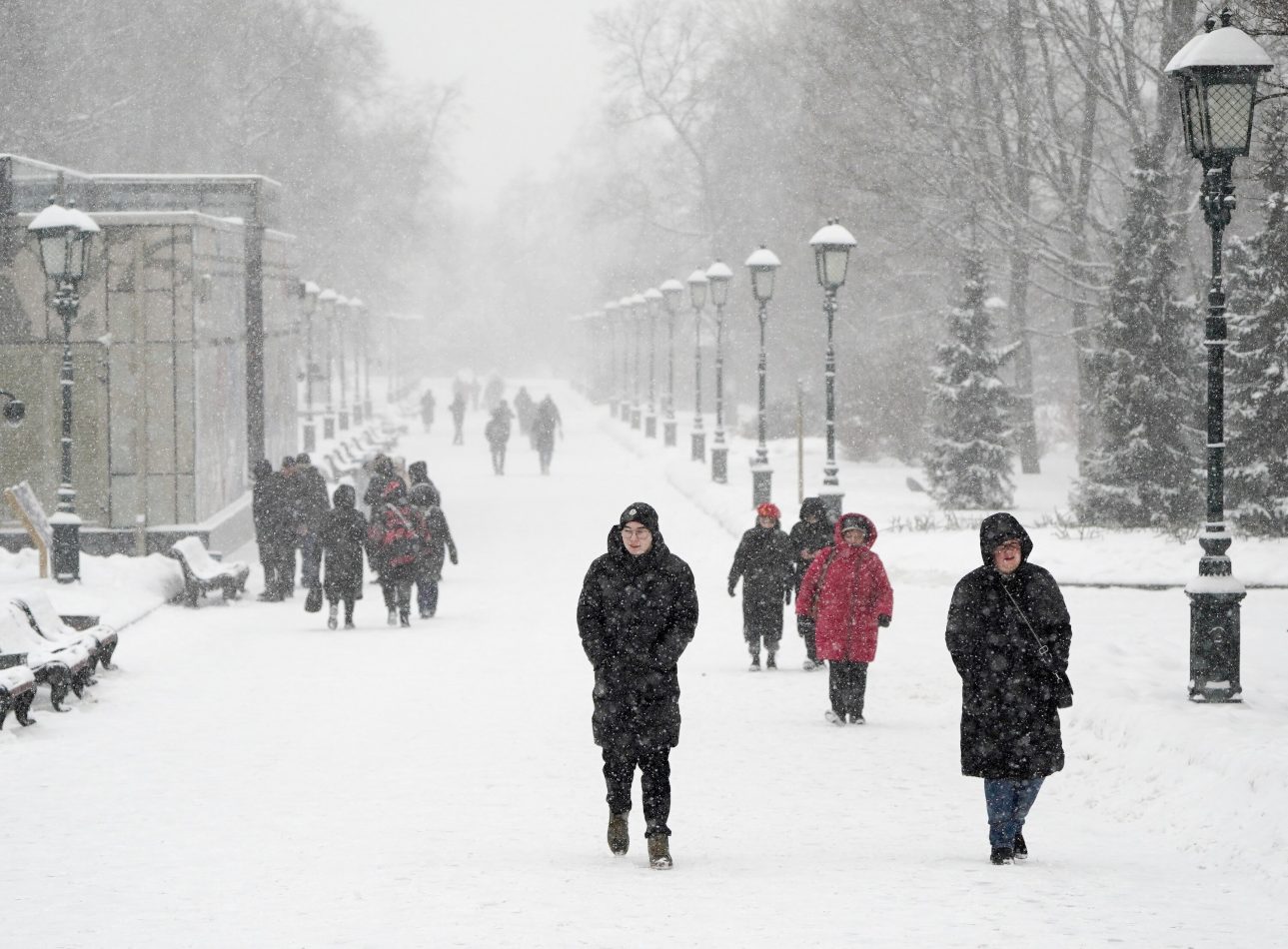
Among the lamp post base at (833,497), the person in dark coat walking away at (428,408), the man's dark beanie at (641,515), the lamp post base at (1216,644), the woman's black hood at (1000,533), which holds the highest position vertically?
the person in dark coat walking away at (428,408)

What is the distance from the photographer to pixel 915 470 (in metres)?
39.1

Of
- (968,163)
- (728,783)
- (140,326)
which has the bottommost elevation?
(728,783)

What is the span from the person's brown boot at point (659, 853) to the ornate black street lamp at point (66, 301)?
12533 millimetres

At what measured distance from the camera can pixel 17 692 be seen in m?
11.9

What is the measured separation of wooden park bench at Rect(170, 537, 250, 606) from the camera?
20203mm

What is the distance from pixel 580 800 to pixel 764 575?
4913 millimetres

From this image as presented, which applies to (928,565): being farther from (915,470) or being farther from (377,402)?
(377,402)

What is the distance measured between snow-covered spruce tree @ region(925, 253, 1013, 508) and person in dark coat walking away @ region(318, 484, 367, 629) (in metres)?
13.7

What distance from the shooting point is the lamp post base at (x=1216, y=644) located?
37.6 ft

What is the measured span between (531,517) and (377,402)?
52.7m

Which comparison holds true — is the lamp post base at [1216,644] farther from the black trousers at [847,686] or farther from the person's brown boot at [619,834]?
the person's brown boot at [619,834]

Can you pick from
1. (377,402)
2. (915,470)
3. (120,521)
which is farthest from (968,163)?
(377,402)

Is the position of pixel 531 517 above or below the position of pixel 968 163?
below

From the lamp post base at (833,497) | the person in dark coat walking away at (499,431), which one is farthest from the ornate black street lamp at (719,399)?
the lamp post base at (833,497)
